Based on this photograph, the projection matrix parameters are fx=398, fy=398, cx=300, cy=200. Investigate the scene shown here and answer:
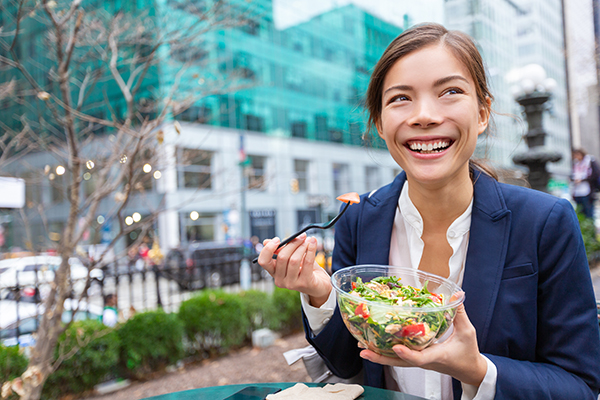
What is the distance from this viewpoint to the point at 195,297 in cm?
507

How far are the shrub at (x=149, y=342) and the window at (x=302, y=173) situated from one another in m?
22.4

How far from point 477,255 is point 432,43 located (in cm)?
69

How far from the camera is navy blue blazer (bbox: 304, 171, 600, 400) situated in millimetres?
1146

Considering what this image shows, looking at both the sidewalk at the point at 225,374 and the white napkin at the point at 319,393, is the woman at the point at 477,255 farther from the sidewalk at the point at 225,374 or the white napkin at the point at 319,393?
the sidewalk at the point at 225,374

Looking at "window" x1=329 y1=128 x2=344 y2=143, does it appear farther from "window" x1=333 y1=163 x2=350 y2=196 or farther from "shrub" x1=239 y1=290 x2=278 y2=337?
"shrub" x1=239 y1=290 x2=278 y2=337

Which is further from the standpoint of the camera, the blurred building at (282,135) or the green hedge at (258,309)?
the blurred building at (282,135)

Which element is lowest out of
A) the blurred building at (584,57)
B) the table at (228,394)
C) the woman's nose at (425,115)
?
the table at (228,394)

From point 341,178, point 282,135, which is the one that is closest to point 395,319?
point 282,135

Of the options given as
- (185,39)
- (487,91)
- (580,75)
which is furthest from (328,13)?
(487,91)

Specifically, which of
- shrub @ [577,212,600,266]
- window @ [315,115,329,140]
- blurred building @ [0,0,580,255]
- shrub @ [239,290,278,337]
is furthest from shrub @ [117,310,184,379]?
window @ [315,115,329,140]

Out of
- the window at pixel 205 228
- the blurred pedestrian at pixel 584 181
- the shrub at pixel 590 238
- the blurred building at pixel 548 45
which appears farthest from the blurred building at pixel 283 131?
the shrub at pixel 590 238

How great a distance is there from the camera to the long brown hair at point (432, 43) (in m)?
1.25

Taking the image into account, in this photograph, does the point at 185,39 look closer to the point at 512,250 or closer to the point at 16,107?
the point at 512,250

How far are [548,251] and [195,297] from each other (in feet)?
14.8
